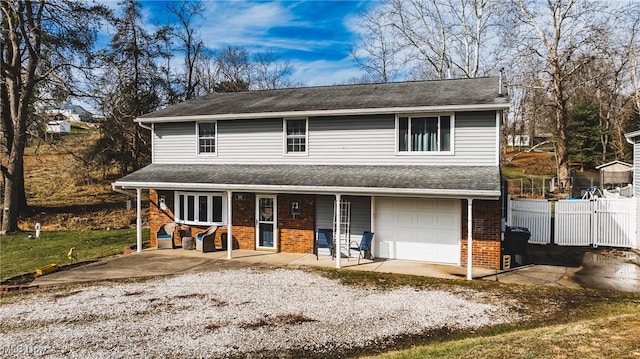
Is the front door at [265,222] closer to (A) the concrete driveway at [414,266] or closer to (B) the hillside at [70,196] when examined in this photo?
(A) the concrete driveway at [414,266]

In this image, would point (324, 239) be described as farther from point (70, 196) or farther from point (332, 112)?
point (70, 196)

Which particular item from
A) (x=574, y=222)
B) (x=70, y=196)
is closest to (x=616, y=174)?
(x=574, y=222)

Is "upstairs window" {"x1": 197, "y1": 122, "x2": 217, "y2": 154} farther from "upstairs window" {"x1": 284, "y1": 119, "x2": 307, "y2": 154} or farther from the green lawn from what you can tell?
the green lawn

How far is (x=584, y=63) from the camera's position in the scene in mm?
26859

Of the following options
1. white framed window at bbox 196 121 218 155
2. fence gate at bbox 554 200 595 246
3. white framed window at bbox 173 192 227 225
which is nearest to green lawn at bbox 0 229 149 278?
white framed window at bbox 173 192 227 225

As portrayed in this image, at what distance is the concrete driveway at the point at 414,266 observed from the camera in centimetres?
1110

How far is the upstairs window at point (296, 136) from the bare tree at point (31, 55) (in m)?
13.4

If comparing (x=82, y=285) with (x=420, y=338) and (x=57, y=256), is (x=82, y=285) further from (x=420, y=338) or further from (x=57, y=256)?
(x=420, y=338)

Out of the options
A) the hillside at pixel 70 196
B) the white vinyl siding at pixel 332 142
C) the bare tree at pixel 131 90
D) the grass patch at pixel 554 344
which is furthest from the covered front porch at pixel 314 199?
the bare tree at pixel 131 90

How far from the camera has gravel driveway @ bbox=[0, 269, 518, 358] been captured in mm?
7074

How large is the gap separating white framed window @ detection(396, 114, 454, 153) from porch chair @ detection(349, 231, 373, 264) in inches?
114

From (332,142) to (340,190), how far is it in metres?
2.62

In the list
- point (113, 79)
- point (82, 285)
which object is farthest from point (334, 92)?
point (113, 79)

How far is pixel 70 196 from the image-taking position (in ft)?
93.4
